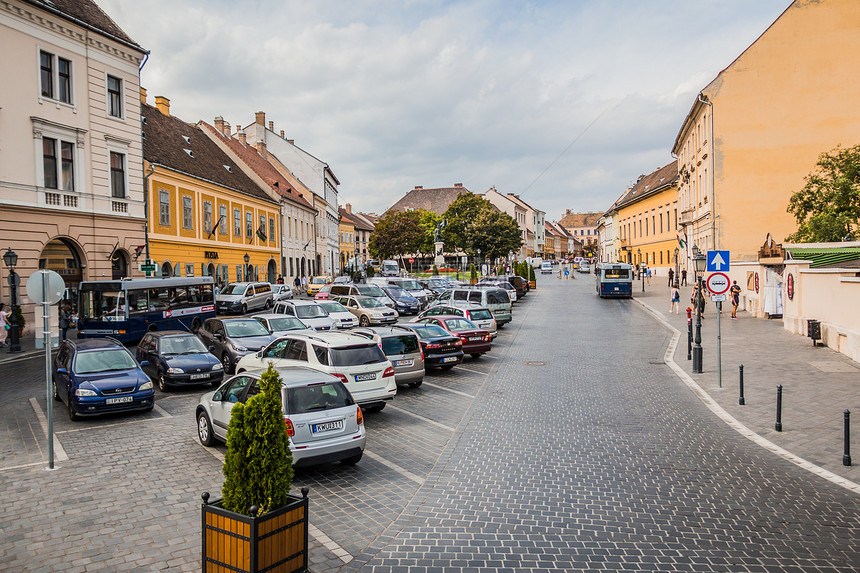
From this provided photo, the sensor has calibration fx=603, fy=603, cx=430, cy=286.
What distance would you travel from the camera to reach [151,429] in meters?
11.7

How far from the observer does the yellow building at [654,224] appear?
217 ft

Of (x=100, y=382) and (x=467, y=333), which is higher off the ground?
(x=467, y=333)

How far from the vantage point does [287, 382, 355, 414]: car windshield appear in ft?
28.6

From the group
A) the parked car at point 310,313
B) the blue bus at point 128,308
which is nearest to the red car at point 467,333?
the parked car at point 310,313

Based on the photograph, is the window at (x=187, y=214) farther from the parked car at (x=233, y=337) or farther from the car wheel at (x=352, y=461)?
the car wheel at (x=352, y=461)

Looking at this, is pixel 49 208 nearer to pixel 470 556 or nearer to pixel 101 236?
pixel 101 236

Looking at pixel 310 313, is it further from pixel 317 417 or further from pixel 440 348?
pixel 317 417

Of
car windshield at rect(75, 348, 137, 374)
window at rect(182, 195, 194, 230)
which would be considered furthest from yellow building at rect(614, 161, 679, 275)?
car windshield at rect(75, 348, 137, 374)

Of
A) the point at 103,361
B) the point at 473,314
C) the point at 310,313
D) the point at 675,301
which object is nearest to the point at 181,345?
the point at 103,361

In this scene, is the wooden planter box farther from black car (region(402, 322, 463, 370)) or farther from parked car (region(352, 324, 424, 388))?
black car (region(402, 322, 463, 370))

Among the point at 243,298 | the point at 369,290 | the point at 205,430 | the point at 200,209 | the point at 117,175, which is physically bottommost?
the point at 205,430

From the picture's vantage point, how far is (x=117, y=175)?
3008 cm

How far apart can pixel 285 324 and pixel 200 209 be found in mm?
24293

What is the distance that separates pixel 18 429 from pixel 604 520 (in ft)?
36.1
